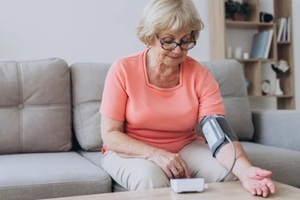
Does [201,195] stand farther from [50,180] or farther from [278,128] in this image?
[278,128]

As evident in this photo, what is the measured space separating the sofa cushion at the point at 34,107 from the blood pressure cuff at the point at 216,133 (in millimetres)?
761

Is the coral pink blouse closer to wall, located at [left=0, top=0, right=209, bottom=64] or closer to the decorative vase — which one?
wall, located at [left=0, top=0, right=209, bottom=64]

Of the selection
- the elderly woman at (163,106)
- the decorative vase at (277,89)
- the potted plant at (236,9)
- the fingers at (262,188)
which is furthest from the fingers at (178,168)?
the decorative vase at (277,89)

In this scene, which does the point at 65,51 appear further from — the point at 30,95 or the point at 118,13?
the point at 30,95

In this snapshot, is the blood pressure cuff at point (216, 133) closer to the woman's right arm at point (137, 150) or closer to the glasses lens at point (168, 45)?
the woman's right arm at point (137, 150)

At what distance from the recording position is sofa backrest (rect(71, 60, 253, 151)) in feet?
5.98

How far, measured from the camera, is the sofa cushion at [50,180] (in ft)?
4.18

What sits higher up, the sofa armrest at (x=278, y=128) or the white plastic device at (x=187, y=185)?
the white plastic device at (x=187, y=185)

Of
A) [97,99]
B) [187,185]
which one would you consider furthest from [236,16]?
[187,185]

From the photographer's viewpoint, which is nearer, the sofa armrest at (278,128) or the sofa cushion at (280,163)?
the sofa cushion at (280,163)

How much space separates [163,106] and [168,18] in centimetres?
31

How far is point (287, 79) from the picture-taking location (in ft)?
10.6

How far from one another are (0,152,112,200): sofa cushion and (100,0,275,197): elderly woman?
0.06m

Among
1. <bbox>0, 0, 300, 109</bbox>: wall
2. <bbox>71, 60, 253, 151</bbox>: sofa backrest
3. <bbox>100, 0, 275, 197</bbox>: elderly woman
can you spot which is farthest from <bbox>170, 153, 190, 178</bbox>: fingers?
<bbox>0, 0, 300, 109</bbox>: wall
